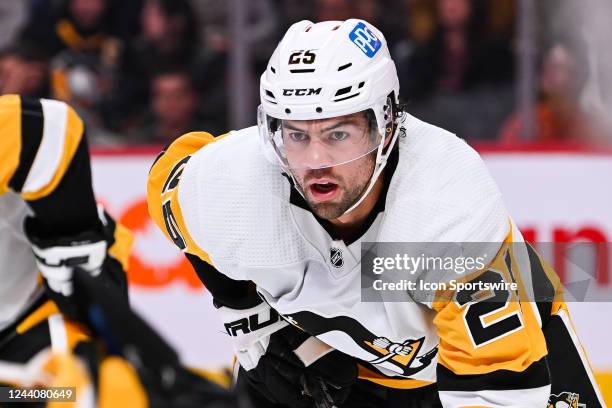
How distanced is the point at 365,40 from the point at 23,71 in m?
2.96

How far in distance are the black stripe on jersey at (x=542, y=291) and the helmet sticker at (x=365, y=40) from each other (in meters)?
0.58

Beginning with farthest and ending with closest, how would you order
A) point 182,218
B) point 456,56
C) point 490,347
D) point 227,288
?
point 456,56
point 227,288
point 182,218
point 490,347

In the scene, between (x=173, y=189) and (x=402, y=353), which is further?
(x=173, y=189)

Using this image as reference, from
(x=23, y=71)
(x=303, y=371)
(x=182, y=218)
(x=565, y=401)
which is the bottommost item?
(x=23, y=71)

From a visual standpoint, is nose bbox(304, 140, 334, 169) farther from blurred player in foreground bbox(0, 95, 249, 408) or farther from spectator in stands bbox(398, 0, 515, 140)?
spectator in stands bbox(398, 0, 515, 140)

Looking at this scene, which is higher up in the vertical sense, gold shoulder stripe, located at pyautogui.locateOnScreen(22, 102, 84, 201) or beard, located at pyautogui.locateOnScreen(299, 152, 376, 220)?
beard, located at pyautogui.locateOnScreen(299, 152, 376, 220)

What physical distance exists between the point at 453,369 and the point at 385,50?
733mm

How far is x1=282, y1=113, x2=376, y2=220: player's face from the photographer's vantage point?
7.64 ft

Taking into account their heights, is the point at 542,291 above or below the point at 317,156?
below

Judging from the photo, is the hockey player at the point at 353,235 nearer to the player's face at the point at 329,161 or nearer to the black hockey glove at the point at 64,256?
the player's face at the point at 329,161

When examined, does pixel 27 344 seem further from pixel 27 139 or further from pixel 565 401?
pixel 565 401

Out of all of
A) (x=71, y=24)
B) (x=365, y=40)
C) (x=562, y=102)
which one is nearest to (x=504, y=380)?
(x=365, y=40)

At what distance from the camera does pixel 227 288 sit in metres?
2.70

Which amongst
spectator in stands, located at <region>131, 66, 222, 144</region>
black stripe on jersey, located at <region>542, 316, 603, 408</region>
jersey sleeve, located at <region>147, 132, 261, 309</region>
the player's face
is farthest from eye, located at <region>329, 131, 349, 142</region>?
spectator in stands, located at <region>131, 66, 222, 144</region>
